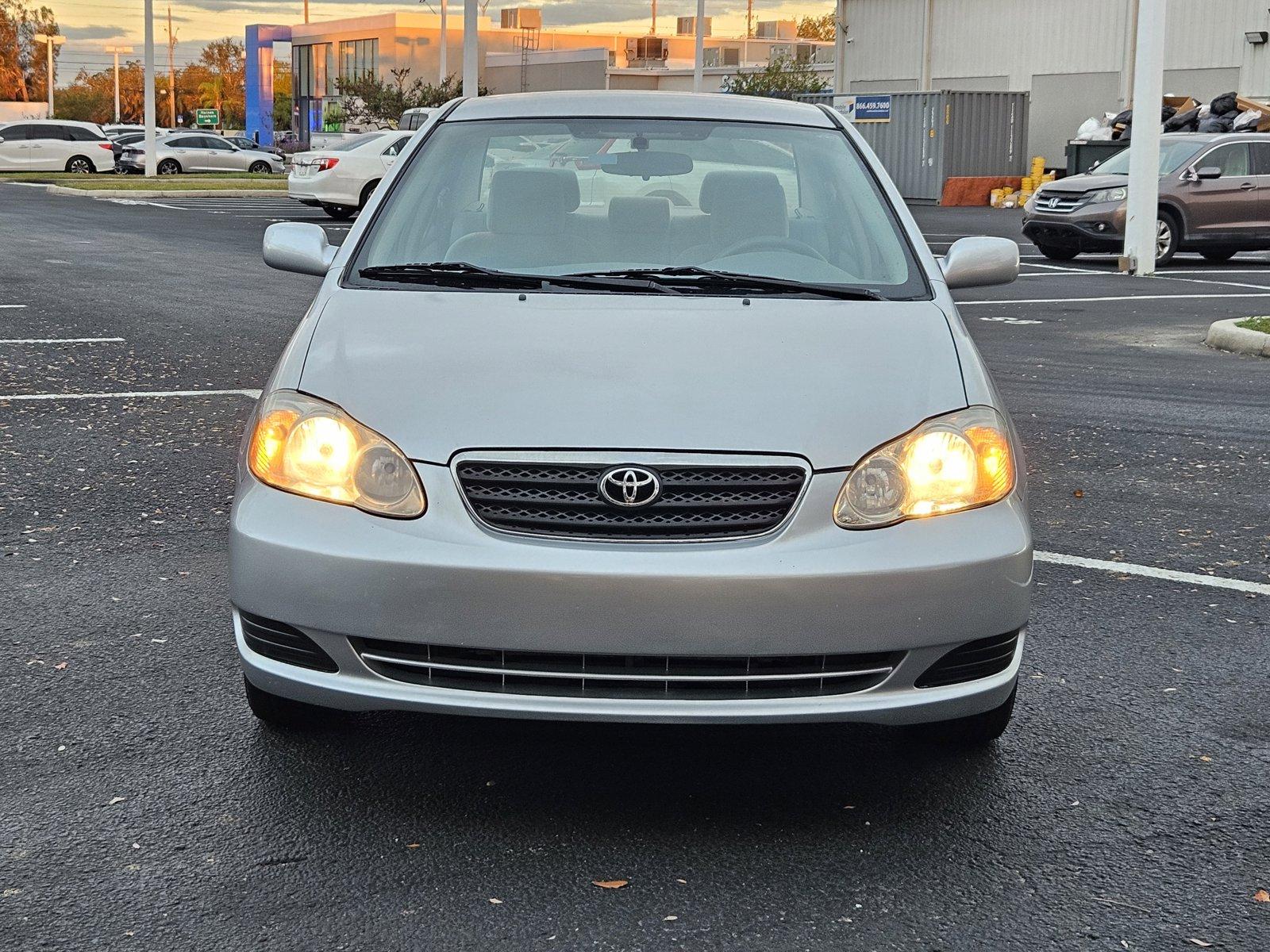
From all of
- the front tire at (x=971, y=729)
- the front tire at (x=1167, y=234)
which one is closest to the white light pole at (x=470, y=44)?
the front tire at (x=1167, y=234)

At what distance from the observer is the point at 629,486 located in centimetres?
322

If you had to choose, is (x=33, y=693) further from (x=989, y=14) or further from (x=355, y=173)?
(x=989, y=14)

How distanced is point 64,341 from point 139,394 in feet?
8.41

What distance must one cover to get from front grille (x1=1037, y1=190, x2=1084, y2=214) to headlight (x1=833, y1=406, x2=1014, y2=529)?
55.6 feet

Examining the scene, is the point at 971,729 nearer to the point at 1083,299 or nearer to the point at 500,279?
the point at 500,279

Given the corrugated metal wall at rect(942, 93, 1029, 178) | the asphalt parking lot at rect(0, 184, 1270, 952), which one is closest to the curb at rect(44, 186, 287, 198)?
the corrugated metal wall at rect(942, 93, 1029, 178)

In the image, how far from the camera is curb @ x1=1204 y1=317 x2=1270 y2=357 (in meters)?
11.5

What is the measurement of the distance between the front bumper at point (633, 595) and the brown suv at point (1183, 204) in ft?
55.9

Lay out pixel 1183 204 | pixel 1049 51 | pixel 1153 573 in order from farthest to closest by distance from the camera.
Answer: pixel 1049 51, pixel 1183 204, pixel 1153 573

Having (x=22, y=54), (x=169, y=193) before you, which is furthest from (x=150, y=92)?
(x=22, y=54)

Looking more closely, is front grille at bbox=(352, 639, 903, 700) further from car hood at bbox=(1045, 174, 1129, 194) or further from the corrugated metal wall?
the corrugated metal wall

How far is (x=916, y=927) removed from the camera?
3.01 meters

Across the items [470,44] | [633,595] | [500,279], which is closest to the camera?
[633,595]

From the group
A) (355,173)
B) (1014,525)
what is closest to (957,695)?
(1014,525)
